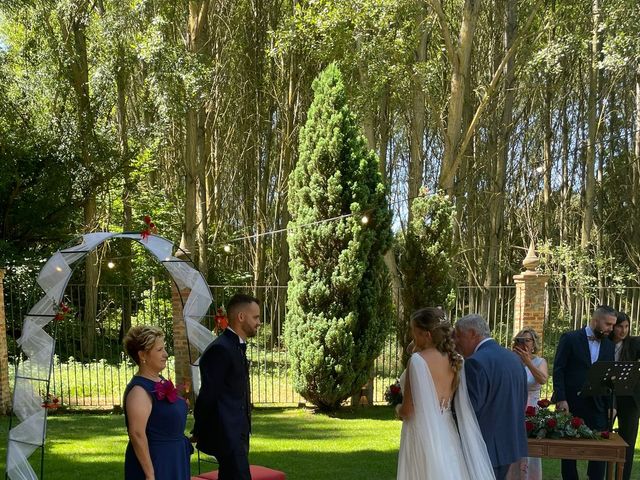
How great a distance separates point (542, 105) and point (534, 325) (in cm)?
1585

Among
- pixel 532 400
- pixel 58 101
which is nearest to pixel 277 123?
pixel 58 101

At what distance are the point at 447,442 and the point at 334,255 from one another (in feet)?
25.5

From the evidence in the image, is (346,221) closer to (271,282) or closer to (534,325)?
(534,325)

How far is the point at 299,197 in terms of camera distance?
12.9 meters

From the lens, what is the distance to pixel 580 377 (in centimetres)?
703

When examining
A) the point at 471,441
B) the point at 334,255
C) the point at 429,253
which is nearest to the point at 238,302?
the point at 471,441

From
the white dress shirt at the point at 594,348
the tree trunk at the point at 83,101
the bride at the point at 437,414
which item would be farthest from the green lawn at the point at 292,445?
the tree trunk at the point at 83,101

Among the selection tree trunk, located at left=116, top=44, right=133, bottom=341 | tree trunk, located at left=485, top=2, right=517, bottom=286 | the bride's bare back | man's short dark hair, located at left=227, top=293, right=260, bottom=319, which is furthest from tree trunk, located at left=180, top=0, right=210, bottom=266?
the bride's bare back

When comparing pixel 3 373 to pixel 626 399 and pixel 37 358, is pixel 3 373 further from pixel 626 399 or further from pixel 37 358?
pixel 626 399

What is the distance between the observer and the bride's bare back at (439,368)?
4820mm

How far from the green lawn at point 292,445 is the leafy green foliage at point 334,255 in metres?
0.80

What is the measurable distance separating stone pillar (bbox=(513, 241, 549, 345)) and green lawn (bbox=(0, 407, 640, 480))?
2885 millimetres

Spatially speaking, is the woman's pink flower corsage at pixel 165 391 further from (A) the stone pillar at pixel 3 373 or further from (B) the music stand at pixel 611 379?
(A) the stone pillar at pixel 3 373

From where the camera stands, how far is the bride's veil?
5.03m
